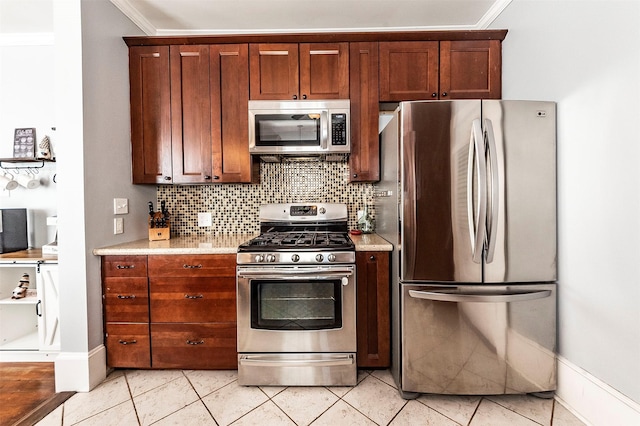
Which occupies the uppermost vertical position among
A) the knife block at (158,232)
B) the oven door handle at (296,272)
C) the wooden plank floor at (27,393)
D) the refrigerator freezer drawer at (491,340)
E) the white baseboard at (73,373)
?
the knife block at (158,232)

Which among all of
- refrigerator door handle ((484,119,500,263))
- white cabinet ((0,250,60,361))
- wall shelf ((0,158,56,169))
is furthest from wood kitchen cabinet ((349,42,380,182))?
wall shelf ((0,158,56,169))

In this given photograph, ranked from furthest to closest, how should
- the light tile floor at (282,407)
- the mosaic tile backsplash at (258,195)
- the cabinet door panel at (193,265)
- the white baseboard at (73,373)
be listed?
the mosaic tile backsplash at (258,195) < the cabinet door panel at (193,265) < the white baseboard at (73,373) < the light tile floor at (282,407)

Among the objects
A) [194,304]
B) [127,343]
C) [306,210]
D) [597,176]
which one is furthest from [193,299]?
[597,176]

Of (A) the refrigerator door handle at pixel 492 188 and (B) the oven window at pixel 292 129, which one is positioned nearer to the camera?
(A) the refrigerator door handle at pixel 492 188

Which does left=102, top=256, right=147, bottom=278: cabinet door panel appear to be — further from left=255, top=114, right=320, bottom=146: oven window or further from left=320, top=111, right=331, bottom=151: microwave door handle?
left=320, top=111, right=331, bottom=151: microwave door handle

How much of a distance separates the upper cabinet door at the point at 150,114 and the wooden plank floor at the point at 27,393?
5.11ft

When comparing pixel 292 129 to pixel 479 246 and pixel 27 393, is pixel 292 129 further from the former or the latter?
pixel 27 393

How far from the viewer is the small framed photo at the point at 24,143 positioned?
255cm

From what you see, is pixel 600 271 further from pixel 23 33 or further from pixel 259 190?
pixel 23 33

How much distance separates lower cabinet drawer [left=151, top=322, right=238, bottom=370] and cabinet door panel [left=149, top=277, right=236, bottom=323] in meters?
0.06

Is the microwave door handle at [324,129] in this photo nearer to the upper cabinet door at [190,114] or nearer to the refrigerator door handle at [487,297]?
the upper cabinet door at [190,114]

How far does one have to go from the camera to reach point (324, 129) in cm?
222

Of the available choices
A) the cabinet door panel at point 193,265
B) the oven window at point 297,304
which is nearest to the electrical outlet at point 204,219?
the cabinet door panel at point 193,265

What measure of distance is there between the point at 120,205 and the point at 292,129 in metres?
1.47
